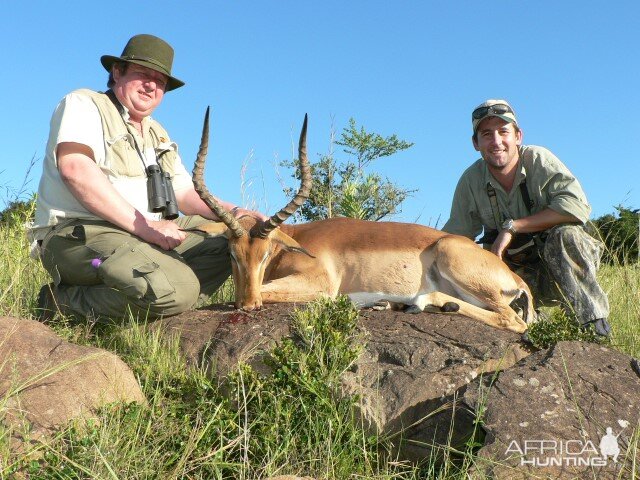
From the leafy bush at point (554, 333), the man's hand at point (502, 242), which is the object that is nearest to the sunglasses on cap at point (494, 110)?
the man's hand at point (502, 242)

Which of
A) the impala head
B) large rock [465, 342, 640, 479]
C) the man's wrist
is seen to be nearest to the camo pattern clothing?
the man's wrist

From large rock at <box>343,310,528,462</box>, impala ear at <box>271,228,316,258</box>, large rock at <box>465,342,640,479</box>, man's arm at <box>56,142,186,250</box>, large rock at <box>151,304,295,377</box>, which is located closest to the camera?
large rock at <box>465,342,640,479</box>

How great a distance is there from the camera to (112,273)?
511 cm

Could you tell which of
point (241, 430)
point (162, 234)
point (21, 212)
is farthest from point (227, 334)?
point (21, 212)

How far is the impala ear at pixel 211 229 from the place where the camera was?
6.08 metres

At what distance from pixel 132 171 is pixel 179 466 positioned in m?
3.02

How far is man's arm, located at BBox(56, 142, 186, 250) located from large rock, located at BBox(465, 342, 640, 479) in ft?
9.99

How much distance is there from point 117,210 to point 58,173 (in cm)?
68

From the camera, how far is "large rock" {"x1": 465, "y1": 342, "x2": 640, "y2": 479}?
3.37 m

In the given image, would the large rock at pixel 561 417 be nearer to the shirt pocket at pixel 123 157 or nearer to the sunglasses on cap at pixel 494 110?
the sunglasses on cap at pixel 494 110

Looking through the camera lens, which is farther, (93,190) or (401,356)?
(93,190)

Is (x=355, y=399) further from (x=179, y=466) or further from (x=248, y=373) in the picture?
(x=179, y=466)

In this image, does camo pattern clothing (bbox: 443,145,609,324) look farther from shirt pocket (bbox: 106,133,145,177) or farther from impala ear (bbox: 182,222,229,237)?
shirt pocket (bbox: 106,133,145,177)

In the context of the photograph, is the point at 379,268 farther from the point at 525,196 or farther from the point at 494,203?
the point at 525,196
